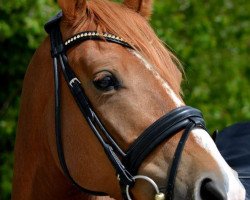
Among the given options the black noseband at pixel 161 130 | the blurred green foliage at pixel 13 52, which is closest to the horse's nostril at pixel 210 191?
the black noseband at pixel 161 130

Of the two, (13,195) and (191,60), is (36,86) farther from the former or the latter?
(191,60)

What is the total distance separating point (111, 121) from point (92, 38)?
43 cm

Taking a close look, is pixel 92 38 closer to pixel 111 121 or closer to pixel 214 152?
pixel 111 121

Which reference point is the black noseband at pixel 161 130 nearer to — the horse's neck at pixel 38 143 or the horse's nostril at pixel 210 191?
the horse's nostril at pixel 210 191

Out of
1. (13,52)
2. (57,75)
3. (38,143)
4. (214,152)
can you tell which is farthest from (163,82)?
(13,52)

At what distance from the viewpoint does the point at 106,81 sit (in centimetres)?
316

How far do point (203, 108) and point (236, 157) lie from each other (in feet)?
8.76

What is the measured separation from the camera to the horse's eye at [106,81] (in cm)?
315

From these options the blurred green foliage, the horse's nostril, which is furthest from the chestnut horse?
the blurred green foliage

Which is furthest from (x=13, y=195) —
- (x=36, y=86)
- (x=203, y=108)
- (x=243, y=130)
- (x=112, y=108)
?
(x=203, y=108)

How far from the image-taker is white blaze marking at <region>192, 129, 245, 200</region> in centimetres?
283

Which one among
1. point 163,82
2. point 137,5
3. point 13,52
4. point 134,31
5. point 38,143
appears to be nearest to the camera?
point 163,82

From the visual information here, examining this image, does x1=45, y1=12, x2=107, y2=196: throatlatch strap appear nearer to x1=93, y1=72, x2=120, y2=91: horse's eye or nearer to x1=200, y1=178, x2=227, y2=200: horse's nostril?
x1=93, y1=72, x2=120, y2=91: horse's eye

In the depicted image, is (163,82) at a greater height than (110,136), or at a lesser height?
greater
